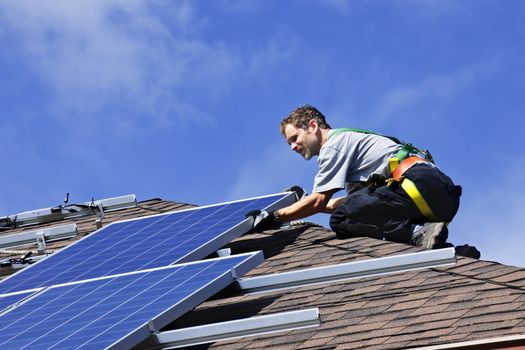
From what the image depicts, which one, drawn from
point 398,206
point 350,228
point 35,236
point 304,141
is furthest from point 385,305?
point 35,236

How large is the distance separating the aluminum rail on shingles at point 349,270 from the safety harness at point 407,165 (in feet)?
3.68

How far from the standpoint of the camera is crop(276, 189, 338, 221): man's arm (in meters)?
11.8

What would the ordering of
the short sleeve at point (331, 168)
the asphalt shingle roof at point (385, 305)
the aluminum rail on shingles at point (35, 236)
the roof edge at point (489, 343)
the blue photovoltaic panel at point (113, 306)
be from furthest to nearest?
1. the aluminum rail on shingles at point (35, 236)
2. the short sleeve at point (331, 168)
3. the blue photovoltaic panel at point (113, 306)
4. the asphalt shingle roof at point (385, 305)
5. the roof edge at point (489, 343)

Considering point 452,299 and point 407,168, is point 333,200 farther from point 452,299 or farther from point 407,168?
point 452,299

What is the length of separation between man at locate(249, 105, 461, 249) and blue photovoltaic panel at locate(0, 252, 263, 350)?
1.62m

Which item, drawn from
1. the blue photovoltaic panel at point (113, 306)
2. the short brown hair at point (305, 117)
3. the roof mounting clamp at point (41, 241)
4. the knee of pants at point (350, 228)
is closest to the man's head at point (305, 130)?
the short brown hair at point (305, 117)

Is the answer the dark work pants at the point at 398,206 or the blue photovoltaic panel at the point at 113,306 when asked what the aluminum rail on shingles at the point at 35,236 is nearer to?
the blue photovoltaic panel at the point at 113,306

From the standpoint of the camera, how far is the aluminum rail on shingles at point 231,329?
921cm

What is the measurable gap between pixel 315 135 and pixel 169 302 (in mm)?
3081

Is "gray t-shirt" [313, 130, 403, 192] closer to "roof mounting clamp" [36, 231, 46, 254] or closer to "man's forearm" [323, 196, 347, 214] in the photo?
"man's forearm" [323, 196, 347, 214]

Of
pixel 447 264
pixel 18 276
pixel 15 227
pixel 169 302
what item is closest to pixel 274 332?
pixel 169 302

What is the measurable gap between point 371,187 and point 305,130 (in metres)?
0.88

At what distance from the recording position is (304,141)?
1210 centimetres

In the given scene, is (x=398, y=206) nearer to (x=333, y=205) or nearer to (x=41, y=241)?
(x=333, y=205)
